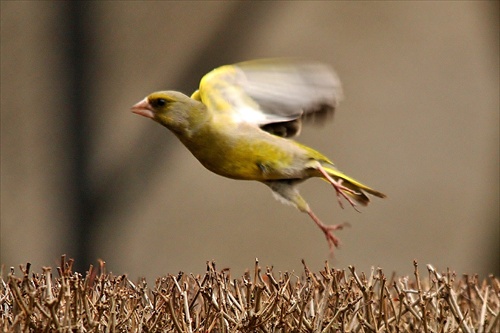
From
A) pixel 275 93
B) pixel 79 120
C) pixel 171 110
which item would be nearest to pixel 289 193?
pixel 275 93

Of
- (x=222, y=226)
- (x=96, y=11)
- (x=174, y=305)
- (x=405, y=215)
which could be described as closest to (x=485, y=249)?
(x=405, y=215)

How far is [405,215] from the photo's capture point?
16.8 ft

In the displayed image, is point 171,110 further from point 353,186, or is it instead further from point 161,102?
point 353,186

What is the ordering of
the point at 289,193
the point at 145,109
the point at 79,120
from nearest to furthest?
the point at 145,109, the point at 289,193, the point at 79,120

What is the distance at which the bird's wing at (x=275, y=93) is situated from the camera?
79.3 inches

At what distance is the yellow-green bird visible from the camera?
194cm

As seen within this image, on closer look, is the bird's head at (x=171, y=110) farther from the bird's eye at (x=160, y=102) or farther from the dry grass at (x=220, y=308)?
the dry grass at (x=220, y=308)

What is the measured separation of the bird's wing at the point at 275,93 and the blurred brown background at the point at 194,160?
9.11 feet

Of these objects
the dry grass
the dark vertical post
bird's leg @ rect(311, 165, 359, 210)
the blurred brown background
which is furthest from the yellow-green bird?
the dark vertical post

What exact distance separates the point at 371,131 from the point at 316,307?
130 inches

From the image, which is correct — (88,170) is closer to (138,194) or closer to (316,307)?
(138,194)

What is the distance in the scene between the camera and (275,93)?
2043 millimetres

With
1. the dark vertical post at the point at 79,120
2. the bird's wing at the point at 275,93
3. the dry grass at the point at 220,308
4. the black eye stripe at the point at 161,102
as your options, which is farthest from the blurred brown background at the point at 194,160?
the dry grass at the point at 220,308

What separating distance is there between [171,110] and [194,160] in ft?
10.5
